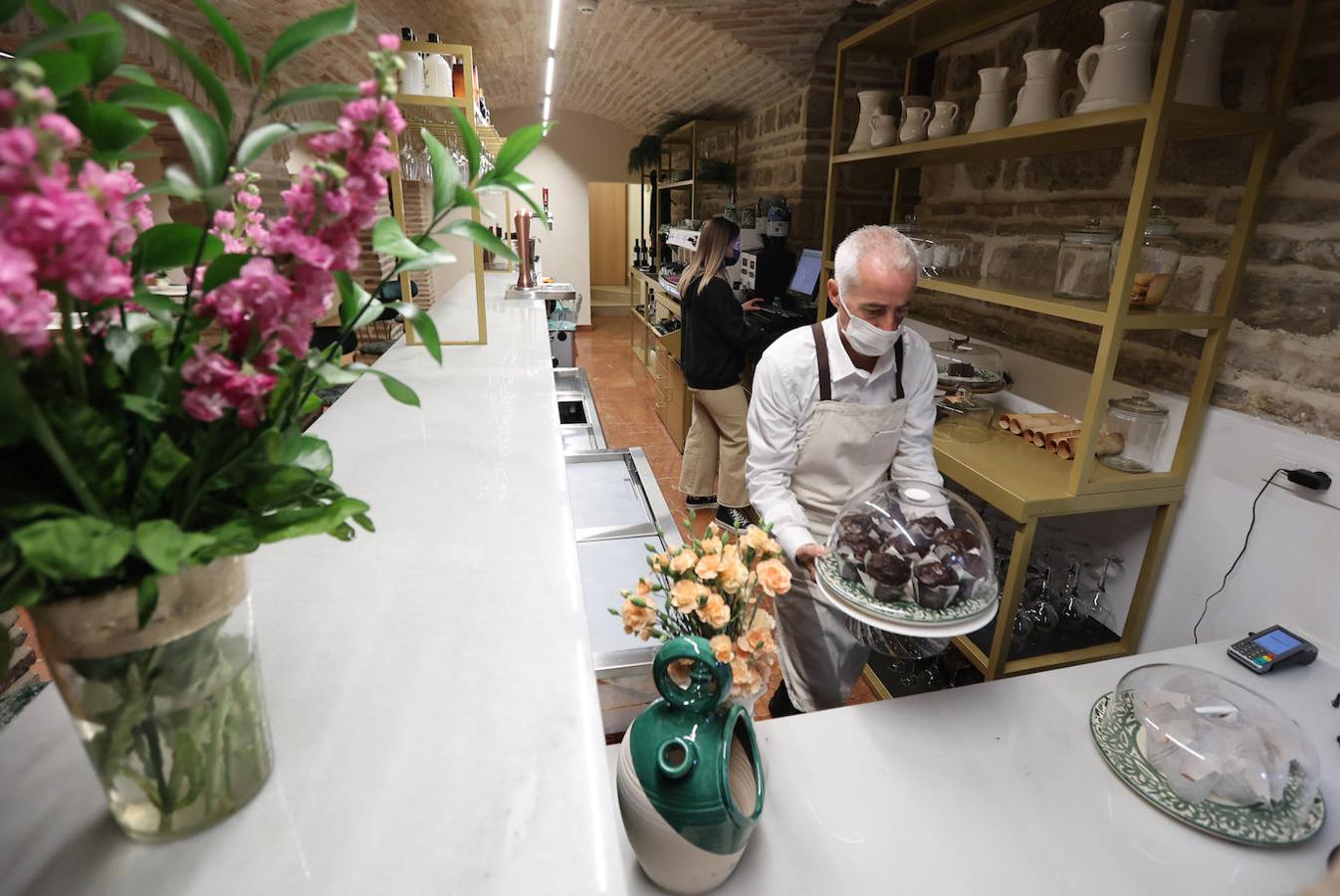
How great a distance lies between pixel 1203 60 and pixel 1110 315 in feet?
2.27

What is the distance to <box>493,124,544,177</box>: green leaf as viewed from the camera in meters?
0.60

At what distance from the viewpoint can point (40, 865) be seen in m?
0.56

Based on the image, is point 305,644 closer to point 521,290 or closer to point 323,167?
point 323,167

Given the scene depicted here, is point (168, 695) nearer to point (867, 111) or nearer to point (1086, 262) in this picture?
point (1086, 262)

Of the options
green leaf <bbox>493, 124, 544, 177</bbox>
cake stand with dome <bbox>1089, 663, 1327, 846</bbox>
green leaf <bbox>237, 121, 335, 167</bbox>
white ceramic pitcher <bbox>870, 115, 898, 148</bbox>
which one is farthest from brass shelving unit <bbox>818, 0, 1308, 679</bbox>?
green leaf <bbox>237, 121, 335, 167</bbox>

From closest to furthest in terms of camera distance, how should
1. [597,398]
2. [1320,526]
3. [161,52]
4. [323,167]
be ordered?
[323,167]
[1320,526]
[161,52]
[597,398]

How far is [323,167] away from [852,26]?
172 inches

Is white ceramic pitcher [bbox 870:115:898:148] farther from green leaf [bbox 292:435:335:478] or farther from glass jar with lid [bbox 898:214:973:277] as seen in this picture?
green leaf [bbox 292:435:335:478]

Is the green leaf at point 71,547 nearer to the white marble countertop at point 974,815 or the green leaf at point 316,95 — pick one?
the green leaf at point 316,95

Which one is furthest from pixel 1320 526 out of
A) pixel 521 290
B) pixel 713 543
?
pixel 521 290

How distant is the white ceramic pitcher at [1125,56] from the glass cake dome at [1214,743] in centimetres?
149

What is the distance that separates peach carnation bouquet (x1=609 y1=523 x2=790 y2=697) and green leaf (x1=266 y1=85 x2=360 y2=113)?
75 cm

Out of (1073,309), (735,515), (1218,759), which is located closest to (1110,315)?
(1073,309)

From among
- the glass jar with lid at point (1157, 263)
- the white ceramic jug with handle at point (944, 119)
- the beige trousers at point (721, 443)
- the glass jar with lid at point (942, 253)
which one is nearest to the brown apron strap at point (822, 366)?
the glass jar with lid at point (1157, 263)
